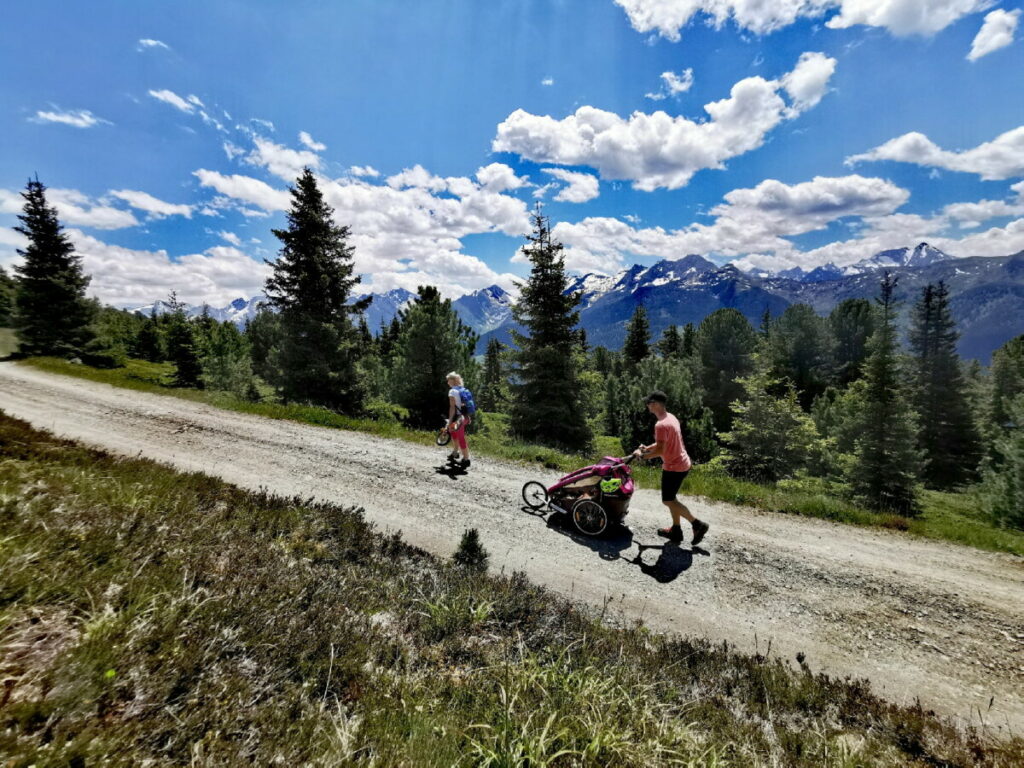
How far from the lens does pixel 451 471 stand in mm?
11016

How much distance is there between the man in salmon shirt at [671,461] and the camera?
7719 millimetres

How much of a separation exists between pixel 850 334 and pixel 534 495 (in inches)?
2700

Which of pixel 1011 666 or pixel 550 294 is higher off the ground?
pixel 550 294

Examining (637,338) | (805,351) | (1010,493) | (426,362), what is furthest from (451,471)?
(805,351)

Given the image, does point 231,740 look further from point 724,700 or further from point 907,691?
point 907,691

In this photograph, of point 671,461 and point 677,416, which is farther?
point 677,416

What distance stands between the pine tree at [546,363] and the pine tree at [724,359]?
2439cm

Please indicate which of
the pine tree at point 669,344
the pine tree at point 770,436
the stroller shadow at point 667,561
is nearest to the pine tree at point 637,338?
the pine tree at point 669,344

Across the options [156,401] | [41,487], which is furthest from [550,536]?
[156,401]

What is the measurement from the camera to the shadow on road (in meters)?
7.00

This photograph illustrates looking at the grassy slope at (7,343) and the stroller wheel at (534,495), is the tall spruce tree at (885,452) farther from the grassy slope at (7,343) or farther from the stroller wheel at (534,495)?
the grassy slope at (7,343)

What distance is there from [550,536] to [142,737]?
21.1ft

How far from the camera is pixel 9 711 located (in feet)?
6.93

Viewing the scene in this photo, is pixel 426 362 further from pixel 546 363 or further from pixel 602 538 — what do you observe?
pixel 602 538
